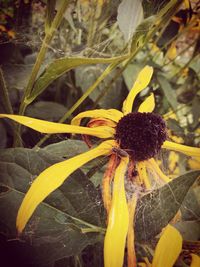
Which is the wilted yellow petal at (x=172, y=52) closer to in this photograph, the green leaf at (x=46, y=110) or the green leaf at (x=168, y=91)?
the green leaf at (x=168, y=91)

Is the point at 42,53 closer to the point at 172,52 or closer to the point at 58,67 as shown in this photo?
the point at 58,67

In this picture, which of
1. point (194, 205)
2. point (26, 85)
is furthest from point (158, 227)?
point (26, 85)

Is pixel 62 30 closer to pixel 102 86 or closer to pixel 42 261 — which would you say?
pixel 102 86

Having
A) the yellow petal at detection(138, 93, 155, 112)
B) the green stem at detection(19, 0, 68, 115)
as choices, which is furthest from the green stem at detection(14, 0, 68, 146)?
the yellow petal at detection(138, 93, 155, 112)

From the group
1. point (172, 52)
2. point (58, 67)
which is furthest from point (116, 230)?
point (172, 52)

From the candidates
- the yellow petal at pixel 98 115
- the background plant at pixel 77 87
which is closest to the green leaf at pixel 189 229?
the background plant at pixel 77 87
